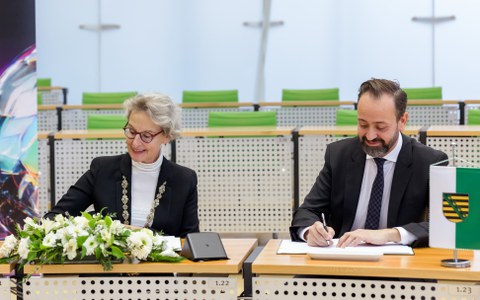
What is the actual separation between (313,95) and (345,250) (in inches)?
291

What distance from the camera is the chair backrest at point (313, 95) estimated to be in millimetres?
Answer: 10719

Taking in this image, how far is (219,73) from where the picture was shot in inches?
554

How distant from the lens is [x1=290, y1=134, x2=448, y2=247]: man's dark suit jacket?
156 inches

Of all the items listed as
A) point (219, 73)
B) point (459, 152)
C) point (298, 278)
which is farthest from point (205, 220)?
point (219, 73)

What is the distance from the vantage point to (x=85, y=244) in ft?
11.0

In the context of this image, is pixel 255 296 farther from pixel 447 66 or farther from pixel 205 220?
pixel 447 66

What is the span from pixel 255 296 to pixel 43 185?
173 inches

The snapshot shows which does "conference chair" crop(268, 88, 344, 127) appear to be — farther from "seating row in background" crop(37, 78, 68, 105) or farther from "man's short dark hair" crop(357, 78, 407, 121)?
"man's short dark hair" crop(357, 78, 407, 121)

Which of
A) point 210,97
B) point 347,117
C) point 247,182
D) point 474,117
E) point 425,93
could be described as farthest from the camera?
point 210,97

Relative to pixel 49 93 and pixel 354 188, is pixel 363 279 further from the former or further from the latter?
pixel 49 93

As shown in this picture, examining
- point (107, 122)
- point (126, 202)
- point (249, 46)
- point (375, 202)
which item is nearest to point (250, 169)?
point (107, 122)

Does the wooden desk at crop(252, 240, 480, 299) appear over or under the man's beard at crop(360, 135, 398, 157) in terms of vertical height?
under

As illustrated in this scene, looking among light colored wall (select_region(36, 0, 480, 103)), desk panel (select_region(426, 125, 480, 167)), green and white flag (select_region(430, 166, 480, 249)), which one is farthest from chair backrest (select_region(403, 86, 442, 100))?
green and white flag (select_region(430, 166, 480, 249))

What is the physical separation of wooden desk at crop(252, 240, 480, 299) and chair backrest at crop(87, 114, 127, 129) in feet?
14.8
